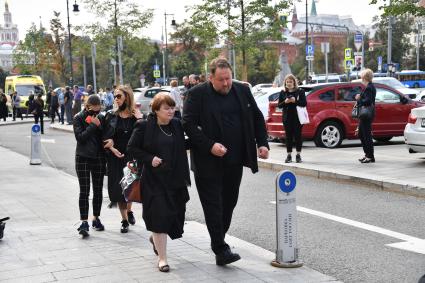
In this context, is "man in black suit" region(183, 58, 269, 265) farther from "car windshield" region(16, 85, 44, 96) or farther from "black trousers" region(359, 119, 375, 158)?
"car windshield" region(16, 85, 44, 96)

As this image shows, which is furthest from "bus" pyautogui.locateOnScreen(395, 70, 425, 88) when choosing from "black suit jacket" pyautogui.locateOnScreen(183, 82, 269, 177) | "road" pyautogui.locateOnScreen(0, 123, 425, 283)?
"black suit jacket" pyautogui.locateOnScreen(183, 82, 269, 177)

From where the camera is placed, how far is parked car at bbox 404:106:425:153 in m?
12.2

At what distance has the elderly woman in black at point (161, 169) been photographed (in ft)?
19.0

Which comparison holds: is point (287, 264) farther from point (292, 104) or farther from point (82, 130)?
point (292, 104)

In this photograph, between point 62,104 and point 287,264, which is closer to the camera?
point 287,264

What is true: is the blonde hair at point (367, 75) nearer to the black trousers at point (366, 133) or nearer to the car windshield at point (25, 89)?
the black trousers at point (366, 133)

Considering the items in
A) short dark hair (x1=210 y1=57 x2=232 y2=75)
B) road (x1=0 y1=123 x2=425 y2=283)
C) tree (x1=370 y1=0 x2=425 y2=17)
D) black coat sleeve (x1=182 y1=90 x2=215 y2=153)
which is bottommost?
road (x1=0 y1=123 x2=425 y2=283)

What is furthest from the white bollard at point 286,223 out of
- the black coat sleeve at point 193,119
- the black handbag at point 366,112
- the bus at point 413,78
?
the bus at point 413,78

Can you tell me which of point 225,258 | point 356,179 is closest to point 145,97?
point 356,179

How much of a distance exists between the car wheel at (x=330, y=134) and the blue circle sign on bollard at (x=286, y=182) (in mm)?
10910

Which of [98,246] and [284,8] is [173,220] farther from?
[284,8]

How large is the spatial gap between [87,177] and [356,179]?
5.22 metres

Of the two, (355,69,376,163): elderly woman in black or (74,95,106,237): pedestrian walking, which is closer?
(74,95,106,237): pedestrian walking

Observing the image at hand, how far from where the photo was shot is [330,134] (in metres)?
16.6
